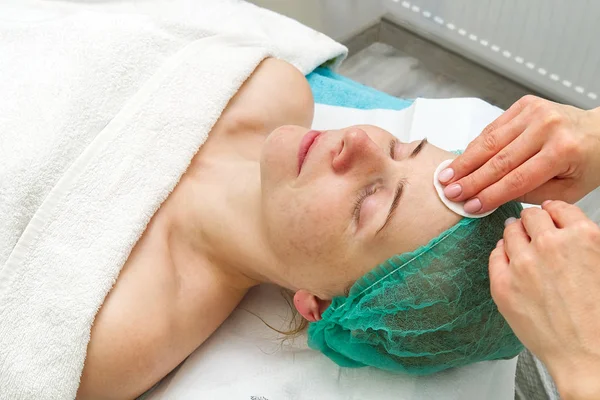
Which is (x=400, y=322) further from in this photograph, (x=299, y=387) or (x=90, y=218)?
(x=90, y=218)

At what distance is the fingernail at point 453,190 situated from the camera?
0.91 metres

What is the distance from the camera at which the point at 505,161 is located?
0.88 m

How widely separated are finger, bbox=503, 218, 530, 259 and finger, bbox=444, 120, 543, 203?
3.0 inches

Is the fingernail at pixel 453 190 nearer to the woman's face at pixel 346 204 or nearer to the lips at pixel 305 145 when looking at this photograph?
the woman's face at pixel 346 204

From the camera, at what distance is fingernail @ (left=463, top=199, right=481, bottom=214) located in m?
0.90

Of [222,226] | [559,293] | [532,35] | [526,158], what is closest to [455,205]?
[526,158]

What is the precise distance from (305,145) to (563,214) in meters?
0.48

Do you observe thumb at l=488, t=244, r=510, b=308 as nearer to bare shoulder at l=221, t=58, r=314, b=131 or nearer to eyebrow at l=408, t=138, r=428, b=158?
eyebrow at l=408, t=138, r=428, b=158

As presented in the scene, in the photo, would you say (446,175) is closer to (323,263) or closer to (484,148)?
(484,148)

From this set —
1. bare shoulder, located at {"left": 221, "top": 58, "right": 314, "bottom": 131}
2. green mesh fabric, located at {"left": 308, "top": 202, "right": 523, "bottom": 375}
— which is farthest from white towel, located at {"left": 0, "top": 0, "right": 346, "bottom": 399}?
green mesh fabric, located at {"left": 308, "top": 202, "right": 523, "bottom": 375}

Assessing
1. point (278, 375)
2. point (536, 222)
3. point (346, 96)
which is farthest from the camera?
point (346, 96)

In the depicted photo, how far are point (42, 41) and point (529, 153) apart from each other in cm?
109

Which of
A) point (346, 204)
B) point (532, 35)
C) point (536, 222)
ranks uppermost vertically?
point (536, 222)

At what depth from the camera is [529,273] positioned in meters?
0.76
